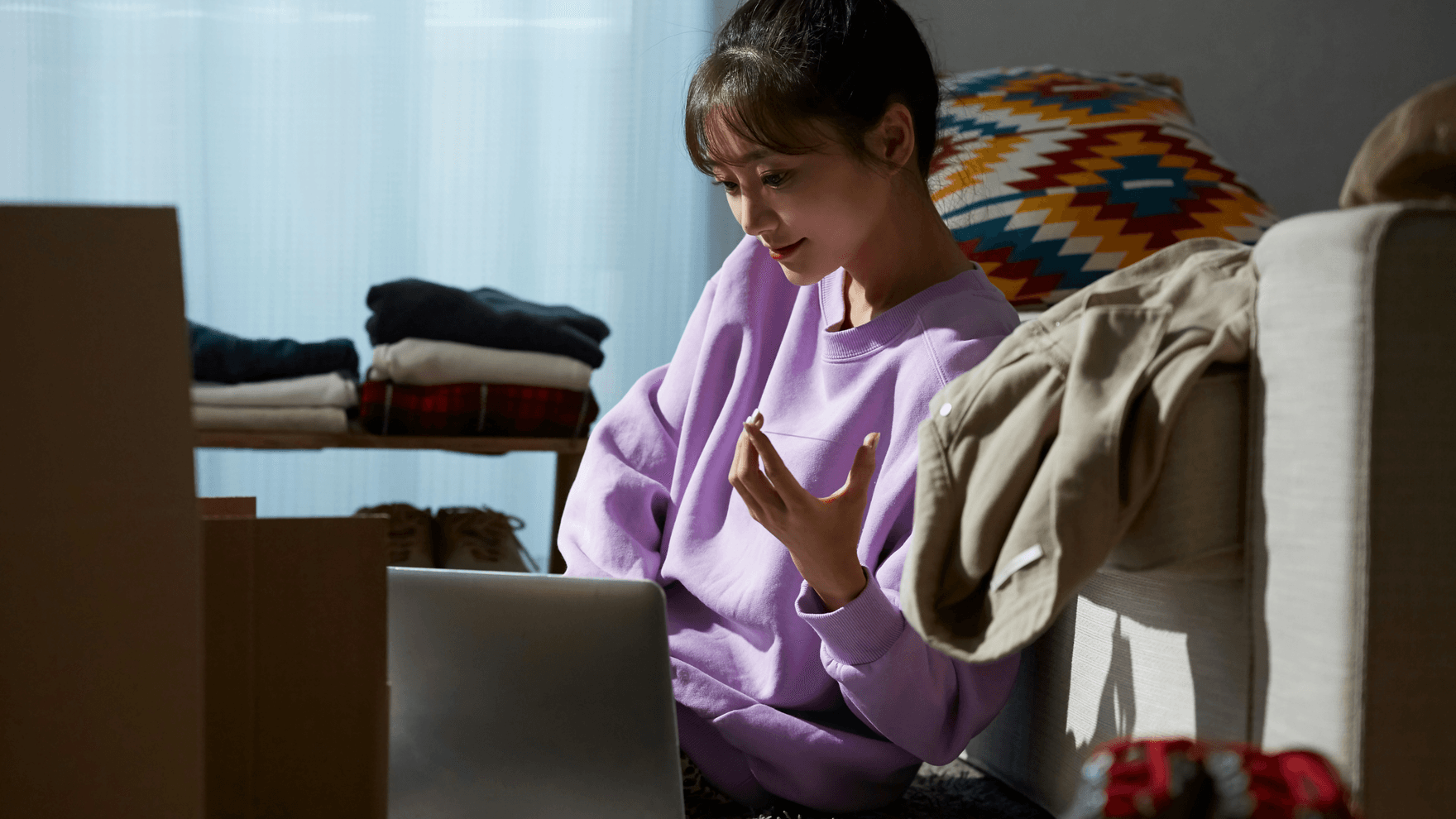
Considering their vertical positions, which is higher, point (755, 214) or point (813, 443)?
point (755, 214)

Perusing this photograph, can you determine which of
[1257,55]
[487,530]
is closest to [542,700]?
[487,530]

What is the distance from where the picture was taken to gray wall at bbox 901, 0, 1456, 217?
189 cm

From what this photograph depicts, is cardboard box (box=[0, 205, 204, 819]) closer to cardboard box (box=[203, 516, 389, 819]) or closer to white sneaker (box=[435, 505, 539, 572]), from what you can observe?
cardboard box (box=[203, 516, 389, 819])

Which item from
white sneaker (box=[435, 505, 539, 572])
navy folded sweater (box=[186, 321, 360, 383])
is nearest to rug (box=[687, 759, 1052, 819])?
white sneaker (box=[435, 505, 539, 572])

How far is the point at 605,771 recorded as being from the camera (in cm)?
67

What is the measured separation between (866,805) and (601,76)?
1499 millimetres

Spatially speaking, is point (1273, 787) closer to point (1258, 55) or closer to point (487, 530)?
point (487, 530)

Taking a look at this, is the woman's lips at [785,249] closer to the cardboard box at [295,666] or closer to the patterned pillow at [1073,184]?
the patterned pillow at [1073,184]

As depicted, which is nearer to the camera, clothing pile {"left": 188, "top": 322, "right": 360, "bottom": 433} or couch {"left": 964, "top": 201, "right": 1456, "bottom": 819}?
couch {"left": 964, "top": 201, "right": 1456, "bottom": 819}

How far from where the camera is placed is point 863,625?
0.74 meters

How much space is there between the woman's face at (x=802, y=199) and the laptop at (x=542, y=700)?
13.8 inches

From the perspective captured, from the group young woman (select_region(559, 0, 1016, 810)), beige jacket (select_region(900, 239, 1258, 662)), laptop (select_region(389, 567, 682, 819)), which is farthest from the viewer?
young woman (select_region(559, 0, 1016, 810))

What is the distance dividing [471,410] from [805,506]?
3.24 feet

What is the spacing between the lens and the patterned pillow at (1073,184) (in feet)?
4.17
